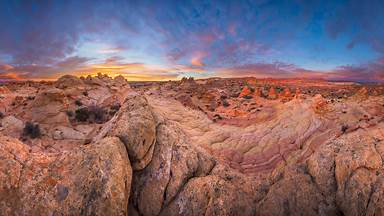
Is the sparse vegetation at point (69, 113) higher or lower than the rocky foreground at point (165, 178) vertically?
lower

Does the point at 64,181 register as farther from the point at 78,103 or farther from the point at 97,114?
the point at 78,103

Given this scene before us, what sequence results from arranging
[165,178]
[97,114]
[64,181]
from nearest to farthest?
[64,181] < [165,178] < [97,114]

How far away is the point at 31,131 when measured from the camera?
22.3m

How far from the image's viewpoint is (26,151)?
7.73 metres

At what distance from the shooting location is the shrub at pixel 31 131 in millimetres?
21984

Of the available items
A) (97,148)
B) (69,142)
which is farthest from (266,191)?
(69,142)

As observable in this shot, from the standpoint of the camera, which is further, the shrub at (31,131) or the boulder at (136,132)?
the shrub at (31,131)

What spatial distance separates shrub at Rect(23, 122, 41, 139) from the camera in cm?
2198

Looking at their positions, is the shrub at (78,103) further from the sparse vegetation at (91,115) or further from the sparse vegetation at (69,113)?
the sparse vegetation at (69,113)

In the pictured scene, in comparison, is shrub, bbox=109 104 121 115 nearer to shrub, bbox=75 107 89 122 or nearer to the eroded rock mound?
shrub, bbox=75 107 89 122

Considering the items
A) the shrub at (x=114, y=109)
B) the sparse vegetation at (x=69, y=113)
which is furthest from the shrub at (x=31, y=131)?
the shrub at (x=114, y=109)

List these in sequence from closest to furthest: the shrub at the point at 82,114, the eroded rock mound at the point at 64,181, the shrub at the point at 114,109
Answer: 1. the eroded rock mound at the point at 64,181
2. the shrub at the point at 82,114
3. the shrub at the point at 114,109

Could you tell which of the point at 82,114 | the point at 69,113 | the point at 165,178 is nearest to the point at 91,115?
the point at 82,114

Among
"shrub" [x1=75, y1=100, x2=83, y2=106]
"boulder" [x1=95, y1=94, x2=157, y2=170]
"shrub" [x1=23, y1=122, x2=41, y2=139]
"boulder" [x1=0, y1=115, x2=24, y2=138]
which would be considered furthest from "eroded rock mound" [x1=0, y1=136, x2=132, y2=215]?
"shrub" [x1=75, y1=100, x2=83, y2=106]
